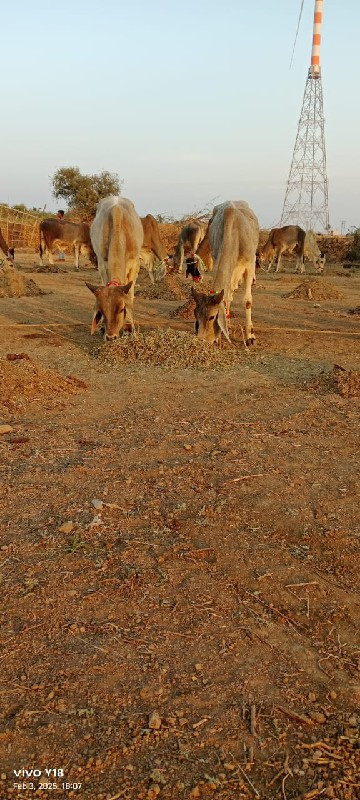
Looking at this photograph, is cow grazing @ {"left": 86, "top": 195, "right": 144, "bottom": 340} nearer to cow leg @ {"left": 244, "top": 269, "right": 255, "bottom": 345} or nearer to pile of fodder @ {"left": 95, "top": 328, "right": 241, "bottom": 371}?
pile of fodder @ {"left": 95, "top": 328, "right": 241, "bottom": 371}

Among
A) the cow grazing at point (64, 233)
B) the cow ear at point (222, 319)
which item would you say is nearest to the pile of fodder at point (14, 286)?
the cow grazing at point (64, 233)

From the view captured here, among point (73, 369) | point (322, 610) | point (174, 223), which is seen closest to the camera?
point (322, 610)

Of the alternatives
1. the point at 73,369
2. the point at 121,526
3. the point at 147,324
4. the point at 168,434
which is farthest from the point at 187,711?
the point at 147,324

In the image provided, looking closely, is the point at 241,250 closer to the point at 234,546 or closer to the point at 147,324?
the point at 147,324

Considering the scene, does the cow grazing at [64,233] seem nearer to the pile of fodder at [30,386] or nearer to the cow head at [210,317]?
the cow head at [210,317]

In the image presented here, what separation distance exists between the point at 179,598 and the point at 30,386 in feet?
13.4

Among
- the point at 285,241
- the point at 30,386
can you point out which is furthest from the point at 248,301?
the point at 285,241

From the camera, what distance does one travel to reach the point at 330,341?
10.3m

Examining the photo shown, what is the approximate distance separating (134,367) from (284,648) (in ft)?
19.0

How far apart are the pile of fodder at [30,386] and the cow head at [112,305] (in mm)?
1757

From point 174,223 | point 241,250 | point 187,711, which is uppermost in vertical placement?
point 174,223

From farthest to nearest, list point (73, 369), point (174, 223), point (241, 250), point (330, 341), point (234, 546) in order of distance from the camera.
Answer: point (174, 223)
point (330, 341)
point (241, 250)
point (73, 369)
point (234, 546)

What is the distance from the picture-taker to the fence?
31797mm

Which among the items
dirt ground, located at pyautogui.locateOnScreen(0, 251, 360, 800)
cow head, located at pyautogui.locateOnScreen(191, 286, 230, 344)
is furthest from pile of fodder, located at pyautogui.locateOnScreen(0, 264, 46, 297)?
dirt ground, located at pyautogui.locateOnScreen(0, 251, 360, 800)
